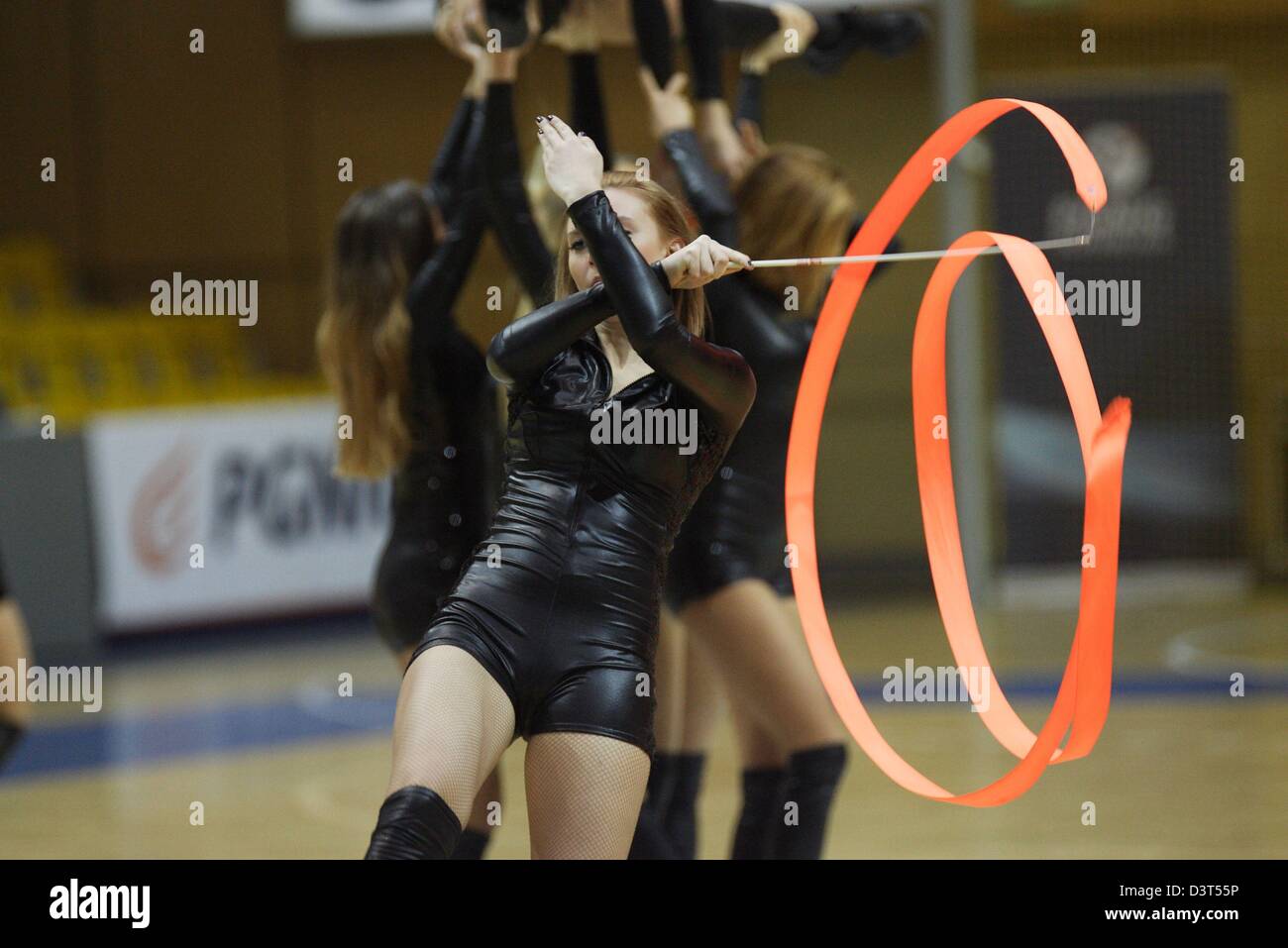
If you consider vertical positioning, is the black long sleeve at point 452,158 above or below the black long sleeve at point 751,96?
below

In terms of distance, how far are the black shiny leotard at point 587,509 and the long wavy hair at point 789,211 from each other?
1223 millimetres

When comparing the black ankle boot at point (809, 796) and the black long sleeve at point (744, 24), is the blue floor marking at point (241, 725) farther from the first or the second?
the black long sleeve at point (744, 24)

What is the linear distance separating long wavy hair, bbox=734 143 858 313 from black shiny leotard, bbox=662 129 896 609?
9cm

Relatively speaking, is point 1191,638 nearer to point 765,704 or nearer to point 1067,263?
point 1067,263

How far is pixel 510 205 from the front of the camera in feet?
13.3

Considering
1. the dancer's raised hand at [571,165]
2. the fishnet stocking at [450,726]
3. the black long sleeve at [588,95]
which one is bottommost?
the fishnet stocking at [450,726]

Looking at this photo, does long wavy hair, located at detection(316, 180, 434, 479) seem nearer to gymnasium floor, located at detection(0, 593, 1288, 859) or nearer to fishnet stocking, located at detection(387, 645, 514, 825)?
fishnet stocking, located at detection(387, 645, 514, 825)

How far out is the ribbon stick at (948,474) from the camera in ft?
10.4

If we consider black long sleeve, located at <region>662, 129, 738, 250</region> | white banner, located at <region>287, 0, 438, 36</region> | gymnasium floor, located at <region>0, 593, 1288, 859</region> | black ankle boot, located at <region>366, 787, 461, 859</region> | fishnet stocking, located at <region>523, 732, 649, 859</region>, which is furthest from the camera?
white banner, located at <region>287, 0, 438, 36</region>

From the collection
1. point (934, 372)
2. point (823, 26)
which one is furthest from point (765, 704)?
point (823, 26)

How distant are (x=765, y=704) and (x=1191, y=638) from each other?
5911 millimetres

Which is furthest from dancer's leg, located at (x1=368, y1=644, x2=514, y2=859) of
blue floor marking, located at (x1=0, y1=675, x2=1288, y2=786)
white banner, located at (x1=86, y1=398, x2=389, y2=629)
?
white banner, located at (x1=86, y1=398, x2=389, y2=629)

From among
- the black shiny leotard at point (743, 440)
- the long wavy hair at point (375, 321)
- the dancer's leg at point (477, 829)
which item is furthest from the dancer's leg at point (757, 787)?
the long wavy hair at point (375, 321)

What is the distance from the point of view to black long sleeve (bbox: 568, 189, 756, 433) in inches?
119
